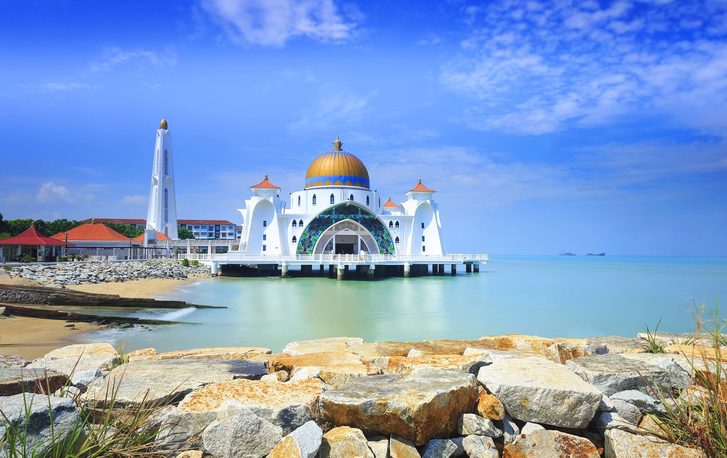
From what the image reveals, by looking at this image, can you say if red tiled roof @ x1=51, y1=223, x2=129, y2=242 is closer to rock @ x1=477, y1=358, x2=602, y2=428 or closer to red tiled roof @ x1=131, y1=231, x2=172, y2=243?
red tiled roof @ x1=131, y1=231, x2=172, y2=243

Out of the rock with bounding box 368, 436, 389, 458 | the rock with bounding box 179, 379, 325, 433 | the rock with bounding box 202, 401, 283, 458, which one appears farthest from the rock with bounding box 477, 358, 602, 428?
the rock with bounding box 202, 401, 283, 458

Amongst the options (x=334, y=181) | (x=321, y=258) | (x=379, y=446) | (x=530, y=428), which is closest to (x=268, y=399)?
(x=379, y=446)

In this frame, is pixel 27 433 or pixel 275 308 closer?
pixel 27 433

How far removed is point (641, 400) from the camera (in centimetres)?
386

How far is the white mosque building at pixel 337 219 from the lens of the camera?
40562 millimetres

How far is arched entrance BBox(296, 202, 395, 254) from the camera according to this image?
4031cm

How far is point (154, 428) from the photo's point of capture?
3.29 m

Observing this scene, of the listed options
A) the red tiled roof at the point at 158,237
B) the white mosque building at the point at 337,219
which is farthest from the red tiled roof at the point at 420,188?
the red tiled roof at the point at 158,237

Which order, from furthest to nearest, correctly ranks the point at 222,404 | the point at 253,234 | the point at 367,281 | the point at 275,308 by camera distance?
the point at 253,234
the point at 367,281
the point at 275,308
the point at 222,404

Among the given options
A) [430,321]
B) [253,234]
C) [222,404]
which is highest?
[253,234]

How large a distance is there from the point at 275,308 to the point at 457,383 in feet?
51.4

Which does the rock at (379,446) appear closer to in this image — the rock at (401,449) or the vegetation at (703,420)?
the rock at (401,449)

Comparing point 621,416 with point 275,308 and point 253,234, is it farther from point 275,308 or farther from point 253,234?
point 253,234

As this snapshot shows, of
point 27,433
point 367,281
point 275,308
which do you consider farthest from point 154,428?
point 367,281
